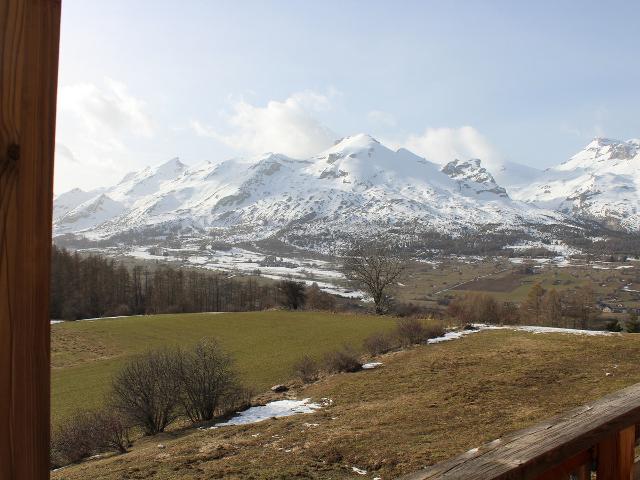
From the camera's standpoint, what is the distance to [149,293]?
77312 mm

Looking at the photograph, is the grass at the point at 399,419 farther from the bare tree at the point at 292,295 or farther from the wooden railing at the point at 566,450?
the bare tree at the point at 292,295

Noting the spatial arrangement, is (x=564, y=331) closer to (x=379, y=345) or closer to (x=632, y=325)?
(x=379, y=345)

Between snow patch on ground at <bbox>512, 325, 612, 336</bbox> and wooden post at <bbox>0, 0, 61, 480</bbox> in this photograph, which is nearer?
wooden post at <bbox>0, 0, 61, 480</bbox>

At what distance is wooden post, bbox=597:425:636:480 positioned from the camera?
7.21ft

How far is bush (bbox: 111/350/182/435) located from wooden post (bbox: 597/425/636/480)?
21.1 m

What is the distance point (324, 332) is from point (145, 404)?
23415 millimetres

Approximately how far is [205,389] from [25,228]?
21.6 metres

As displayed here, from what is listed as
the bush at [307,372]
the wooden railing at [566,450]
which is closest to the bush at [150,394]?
the bush at [307,372]

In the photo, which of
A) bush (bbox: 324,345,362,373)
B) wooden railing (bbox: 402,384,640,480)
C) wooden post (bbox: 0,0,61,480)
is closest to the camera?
wooden post (bbox: 0,0,61,480)

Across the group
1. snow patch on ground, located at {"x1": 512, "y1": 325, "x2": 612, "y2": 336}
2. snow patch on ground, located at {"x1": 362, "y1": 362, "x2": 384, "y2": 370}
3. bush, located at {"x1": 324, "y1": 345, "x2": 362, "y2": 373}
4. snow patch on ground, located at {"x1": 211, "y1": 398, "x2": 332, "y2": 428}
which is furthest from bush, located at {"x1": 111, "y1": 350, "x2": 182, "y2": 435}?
snow patch on ground, located at {"x1": 512, "y1": 325, "x2": 612, "y2": 336}

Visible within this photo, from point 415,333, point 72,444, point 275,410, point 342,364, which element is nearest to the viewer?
point 72,444

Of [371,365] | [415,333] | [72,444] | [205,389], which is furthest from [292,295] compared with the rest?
[72,444]

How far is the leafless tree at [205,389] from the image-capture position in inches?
834

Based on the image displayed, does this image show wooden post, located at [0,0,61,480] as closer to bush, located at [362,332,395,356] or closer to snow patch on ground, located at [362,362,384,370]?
snow patch on ground, located at [362,362,384,370]
